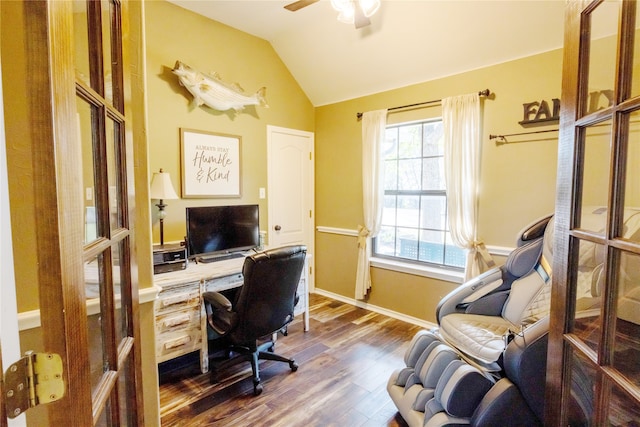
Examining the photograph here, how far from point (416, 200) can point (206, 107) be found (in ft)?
7.80

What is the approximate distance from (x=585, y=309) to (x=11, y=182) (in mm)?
1477

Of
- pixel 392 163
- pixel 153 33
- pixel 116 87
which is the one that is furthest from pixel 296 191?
pixel 116 87

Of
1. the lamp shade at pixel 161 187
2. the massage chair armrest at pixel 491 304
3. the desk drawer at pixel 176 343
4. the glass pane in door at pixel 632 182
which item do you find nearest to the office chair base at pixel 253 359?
the desk drawer at pixel 176 343

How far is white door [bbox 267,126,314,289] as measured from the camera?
3803 mm

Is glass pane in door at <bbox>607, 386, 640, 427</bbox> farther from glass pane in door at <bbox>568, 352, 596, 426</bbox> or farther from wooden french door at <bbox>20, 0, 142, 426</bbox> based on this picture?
wooden french door at <bbox>20, 0, 142, 426</bbox>

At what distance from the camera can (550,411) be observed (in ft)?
3.46

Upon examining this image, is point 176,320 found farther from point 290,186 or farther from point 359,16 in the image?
point 359,16

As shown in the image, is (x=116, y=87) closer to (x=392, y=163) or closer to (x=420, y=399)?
(x=420, y=399)

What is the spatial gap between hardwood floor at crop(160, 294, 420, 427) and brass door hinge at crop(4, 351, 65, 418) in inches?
67.7

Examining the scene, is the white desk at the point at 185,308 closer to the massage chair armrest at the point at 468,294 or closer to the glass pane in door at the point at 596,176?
the massage chair armrest at the point at 468,294

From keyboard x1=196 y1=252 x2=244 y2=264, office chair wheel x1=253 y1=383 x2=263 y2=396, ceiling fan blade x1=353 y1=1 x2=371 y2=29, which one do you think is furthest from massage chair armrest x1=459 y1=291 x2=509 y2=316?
ceiling fan blade x1=353 y1=1 x2=371 y2=29

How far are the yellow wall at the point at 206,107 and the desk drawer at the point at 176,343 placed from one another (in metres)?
0.95

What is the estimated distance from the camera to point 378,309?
12.1 ft

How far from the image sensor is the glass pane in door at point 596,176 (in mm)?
834
